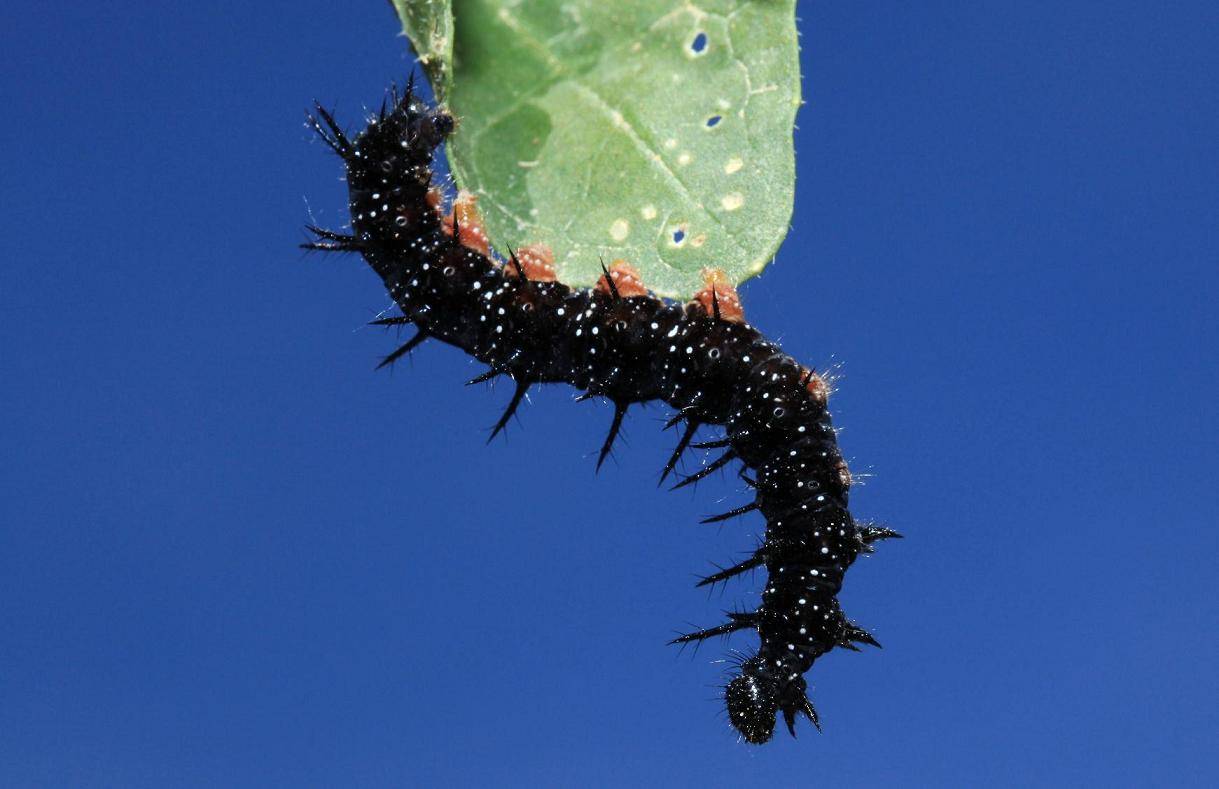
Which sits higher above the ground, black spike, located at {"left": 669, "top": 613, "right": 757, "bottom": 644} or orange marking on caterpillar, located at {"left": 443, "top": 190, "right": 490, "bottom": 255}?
orange marking on caterpillar, located at {"left": 443, "top": 190, "right": 490, "bottom": 255}

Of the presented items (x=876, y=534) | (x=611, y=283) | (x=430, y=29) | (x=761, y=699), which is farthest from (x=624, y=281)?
(x=761, y=699)

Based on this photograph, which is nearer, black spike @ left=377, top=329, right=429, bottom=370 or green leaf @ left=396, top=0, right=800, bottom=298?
green leaf @ left=396, top=0, right=800, bottom=298

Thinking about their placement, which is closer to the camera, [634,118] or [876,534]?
[634,118]

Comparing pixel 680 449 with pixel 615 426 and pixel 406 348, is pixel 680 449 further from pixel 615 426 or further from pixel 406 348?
pixel 406 348

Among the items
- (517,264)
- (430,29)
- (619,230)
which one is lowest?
(619,230)

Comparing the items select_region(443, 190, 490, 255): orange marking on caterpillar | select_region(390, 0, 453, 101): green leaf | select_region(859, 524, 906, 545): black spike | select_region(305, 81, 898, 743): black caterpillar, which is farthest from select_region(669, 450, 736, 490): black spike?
select_region(390, 0, 453, 101): green leaf

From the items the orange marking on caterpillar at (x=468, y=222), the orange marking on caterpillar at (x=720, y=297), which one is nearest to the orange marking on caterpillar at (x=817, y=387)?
the orange marking on caterpillar at (x=720, y=297)

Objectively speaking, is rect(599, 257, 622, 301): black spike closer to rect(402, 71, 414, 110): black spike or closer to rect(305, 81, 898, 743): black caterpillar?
rect(305, 81, 898, 743): black caterpillar

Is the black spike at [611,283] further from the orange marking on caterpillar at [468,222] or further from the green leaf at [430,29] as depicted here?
the green leaf at [430,29]
